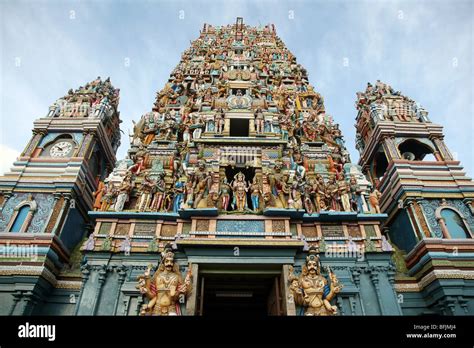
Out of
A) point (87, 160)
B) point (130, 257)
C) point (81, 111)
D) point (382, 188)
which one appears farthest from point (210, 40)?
point (130, 257)

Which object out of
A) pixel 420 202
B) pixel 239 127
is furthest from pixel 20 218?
pixel 420 202

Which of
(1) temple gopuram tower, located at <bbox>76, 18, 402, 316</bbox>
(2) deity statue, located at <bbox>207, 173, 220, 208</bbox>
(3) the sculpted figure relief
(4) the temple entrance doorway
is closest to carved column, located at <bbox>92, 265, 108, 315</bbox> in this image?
(1) temple gopuram tower, located at <bbox>76, 18, 402, 316</bbox>

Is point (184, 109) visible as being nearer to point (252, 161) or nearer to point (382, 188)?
point (252, 161)

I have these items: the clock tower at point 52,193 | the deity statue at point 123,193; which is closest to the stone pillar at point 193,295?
the deity statue at point 123,193

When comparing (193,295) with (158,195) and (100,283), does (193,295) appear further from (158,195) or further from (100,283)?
(158,195)

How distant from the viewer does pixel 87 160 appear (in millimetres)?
16750

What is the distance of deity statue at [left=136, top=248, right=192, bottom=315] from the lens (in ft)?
31.4

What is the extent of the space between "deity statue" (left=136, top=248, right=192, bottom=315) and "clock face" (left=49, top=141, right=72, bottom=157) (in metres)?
10.3

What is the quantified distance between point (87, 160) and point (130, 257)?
7.96 meters

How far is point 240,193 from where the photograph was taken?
12.8m

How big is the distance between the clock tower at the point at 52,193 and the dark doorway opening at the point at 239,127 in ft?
25.8

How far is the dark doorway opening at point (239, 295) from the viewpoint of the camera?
11.2m

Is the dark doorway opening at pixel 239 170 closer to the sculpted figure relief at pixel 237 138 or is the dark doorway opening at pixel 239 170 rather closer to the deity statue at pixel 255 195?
the sculpted figure relief at pixel 237 138

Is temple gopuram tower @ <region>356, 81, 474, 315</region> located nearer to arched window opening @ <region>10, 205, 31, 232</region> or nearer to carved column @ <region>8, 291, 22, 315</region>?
carved column @ <region>8, 291, 22, 315</region>
